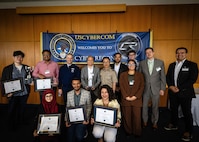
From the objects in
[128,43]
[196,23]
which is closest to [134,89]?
[128,43]

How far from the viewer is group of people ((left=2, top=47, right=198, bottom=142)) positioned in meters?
2.53

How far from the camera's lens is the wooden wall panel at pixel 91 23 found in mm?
4602

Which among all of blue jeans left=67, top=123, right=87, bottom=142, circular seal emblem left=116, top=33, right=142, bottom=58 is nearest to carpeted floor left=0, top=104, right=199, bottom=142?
blue jeans left=67, top=123, right=87, bottom=142

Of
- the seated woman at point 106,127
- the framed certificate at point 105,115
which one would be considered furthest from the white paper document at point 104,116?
the seated woman at point 106,127

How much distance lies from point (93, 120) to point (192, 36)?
371 centimetres

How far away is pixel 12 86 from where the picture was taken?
309 centimetres

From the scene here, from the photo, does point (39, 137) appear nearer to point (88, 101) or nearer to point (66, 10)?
point (88, 101)

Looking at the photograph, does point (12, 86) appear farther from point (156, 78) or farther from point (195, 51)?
point (195, 51)

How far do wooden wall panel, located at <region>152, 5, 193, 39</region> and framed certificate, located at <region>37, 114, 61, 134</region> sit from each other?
352cm

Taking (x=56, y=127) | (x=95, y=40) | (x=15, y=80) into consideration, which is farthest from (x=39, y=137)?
(x=95, y=40)

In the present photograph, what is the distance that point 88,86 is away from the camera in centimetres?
330

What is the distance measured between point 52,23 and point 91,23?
3.74 feet

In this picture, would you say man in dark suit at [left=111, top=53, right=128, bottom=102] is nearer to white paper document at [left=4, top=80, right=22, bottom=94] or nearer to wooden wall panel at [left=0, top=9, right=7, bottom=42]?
white paper document at [left=4, top=80, right=22, bottom=94]

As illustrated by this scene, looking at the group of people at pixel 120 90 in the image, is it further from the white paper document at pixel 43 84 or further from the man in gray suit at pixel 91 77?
the white paper document at pixel 43 84
